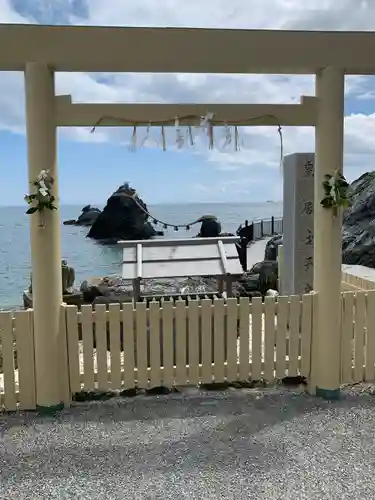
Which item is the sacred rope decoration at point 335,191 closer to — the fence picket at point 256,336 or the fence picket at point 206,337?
the fence picket at point 256,336

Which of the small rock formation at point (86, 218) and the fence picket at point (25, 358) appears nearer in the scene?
the fence picket at point (25, 358)

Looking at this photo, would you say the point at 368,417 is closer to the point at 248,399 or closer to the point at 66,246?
the point at 248,399

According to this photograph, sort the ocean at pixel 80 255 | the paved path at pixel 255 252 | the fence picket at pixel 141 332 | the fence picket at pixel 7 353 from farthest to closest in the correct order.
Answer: the ocean at pixel 80 255, the paved path at pixel 255 252, the fence picket at pixel 141 332, the fence picket at pixel 7 353

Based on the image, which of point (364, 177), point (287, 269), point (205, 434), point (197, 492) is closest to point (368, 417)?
point (205, 434)

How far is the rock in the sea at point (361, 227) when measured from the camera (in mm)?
9578

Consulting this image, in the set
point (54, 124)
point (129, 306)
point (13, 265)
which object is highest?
point (54, 124)

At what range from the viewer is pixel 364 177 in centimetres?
1374

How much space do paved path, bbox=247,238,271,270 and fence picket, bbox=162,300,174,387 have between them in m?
10.5

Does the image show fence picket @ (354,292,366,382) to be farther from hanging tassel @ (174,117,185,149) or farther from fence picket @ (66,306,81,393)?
fence picket @ (66,306,81,393)

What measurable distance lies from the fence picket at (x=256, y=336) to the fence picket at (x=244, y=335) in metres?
0.04

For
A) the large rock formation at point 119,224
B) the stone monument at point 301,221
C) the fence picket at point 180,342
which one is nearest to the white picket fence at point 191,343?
the fence picket at point 180,342

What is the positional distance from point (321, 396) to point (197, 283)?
4.57m

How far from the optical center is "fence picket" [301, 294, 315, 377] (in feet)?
13.4

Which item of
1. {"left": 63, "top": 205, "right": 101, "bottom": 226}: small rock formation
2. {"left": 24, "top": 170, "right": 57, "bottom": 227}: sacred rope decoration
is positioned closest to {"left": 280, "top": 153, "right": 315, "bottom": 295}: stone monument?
{"left": 24, "top": 170, "right": 57, "bottom": 227}: sacred rope decoration
